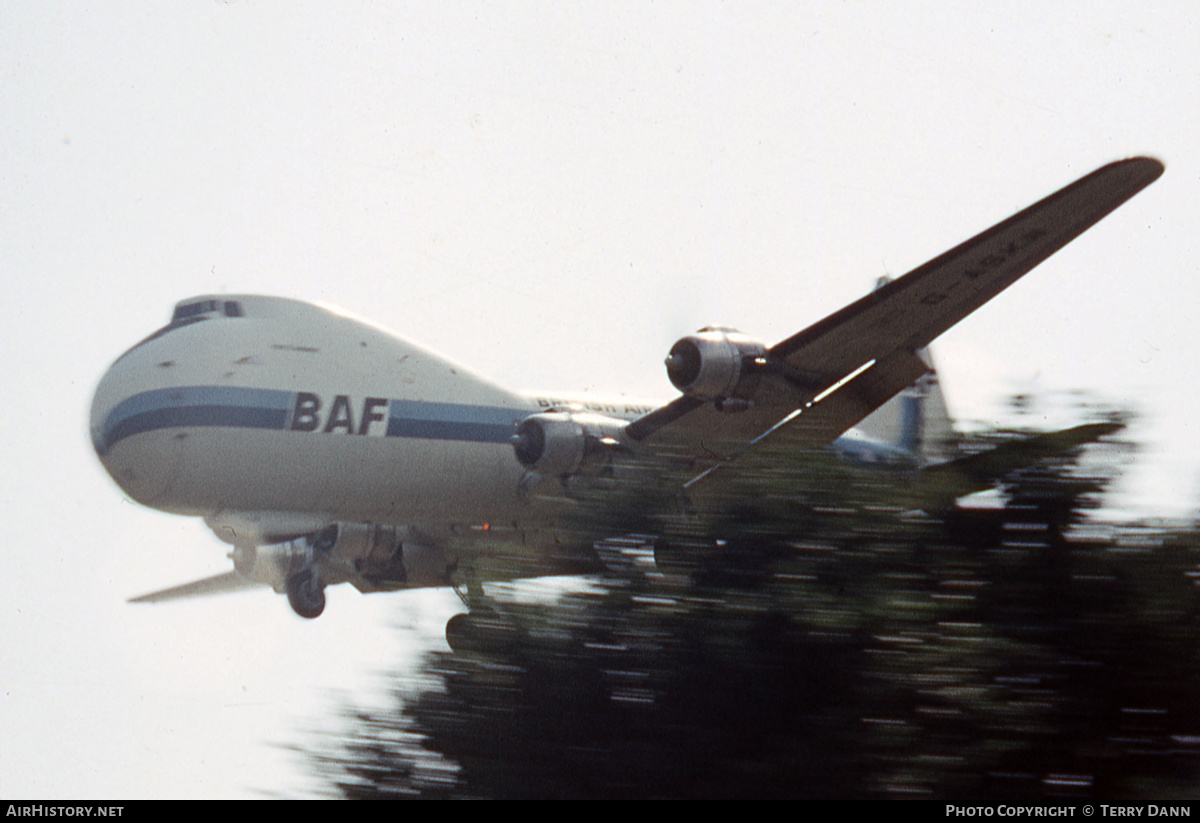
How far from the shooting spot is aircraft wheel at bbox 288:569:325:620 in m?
22.8

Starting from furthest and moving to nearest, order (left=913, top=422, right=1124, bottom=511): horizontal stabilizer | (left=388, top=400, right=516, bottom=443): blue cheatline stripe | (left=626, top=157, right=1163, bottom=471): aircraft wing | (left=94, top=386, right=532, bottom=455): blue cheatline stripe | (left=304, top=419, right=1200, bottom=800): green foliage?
1. (left=388, top=400, right=516, bottom=443): blue cheatline stripe
2. (left=94, top=386, right=532, bottom=455): blue cheatline stripe
3. (left=626, top=157, right=1163, bottom=471): aircraft wing
4. (left=913, top=422, right=1124, bottom=511): horizontal stabilizer
5. (left=304, top=419, right=1200, bottom=800): green foliage

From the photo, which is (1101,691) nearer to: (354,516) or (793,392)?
(793,392)

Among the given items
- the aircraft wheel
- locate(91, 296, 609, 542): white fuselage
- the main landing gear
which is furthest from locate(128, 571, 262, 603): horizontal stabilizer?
the main landing gear

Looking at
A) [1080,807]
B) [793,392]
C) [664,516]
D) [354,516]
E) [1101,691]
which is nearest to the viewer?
[1080,807]

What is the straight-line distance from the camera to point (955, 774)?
266 inches

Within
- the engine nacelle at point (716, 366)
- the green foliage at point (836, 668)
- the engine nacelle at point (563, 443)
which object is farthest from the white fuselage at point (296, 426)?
the green foliage at point (836, 668)

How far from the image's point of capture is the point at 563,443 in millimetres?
19203

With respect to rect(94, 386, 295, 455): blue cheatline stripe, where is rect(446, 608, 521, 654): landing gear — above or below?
below

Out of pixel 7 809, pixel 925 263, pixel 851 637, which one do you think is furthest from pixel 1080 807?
pixel 925 263

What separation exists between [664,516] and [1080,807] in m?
3.57

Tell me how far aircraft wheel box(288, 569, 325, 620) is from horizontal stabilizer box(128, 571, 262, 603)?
25.4 feet

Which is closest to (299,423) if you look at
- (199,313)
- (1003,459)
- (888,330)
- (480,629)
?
(199,313)

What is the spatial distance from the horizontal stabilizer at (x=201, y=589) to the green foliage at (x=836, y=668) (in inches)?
954

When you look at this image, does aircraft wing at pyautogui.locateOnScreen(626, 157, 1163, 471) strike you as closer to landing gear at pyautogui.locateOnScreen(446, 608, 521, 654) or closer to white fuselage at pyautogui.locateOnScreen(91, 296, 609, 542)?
white fuselage at pyautogui.locateOnScreen(91, 296, 609, 542)
